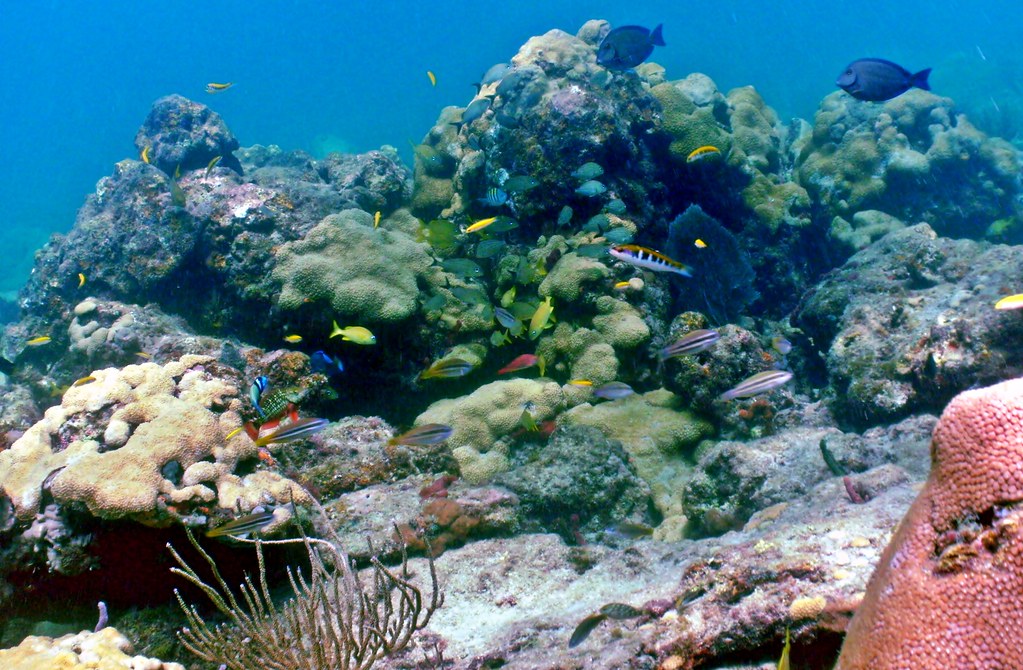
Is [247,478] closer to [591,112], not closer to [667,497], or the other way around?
[667,497]

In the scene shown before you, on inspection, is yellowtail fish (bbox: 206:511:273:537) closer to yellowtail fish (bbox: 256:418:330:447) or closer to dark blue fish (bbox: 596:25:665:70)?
yellowtail fish (bbox: 256:418:330:447)

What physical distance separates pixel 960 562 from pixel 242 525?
→ 3698mm

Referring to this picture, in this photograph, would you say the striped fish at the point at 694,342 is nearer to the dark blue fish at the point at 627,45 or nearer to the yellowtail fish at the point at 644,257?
the yellowtail fish at the point at 644,257

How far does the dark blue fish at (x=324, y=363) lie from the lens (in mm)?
6227

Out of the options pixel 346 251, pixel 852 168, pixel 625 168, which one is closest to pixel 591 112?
pixel 625 168

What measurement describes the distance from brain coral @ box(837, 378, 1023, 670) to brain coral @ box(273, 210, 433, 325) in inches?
247

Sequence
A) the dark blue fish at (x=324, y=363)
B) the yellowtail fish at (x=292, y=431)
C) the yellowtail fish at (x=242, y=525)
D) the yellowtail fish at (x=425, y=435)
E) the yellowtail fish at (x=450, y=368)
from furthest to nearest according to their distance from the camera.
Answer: the dark blue fish at (x=324, y=363) → the yellowtail fish at (x=450, y=368) → the yellowtail fish at (x=425, y=435) → the yellowtail fish at (x=292, y=431) → the yellowtail fish at (x=242, y=525)

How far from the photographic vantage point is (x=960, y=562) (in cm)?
150

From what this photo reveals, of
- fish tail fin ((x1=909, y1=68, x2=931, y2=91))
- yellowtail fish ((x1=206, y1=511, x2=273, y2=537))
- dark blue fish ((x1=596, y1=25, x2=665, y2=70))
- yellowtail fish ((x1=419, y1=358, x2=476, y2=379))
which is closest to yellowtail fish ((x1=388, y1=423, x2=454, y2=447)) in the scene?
yellowtail fish ((x1=419, y1=358, x2=476, y2=379))

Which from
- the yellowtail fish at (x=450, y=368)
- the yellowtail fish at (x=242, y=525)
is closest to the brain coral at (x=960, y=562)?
the yellowtail fish at (x=242, y=525)

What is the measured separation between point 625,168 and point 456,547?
22.4 ft

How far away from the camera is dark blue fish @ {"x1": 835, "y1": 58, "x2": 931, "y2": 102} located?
5305 mm

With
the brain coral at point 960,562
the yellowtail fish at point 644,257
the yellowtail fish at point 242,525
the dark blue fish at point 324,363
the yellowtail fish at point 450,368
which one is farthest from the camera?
the dark blue fish at point 324,363

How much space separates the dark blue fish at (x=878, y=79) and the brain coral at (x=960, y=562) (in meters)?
5.00
